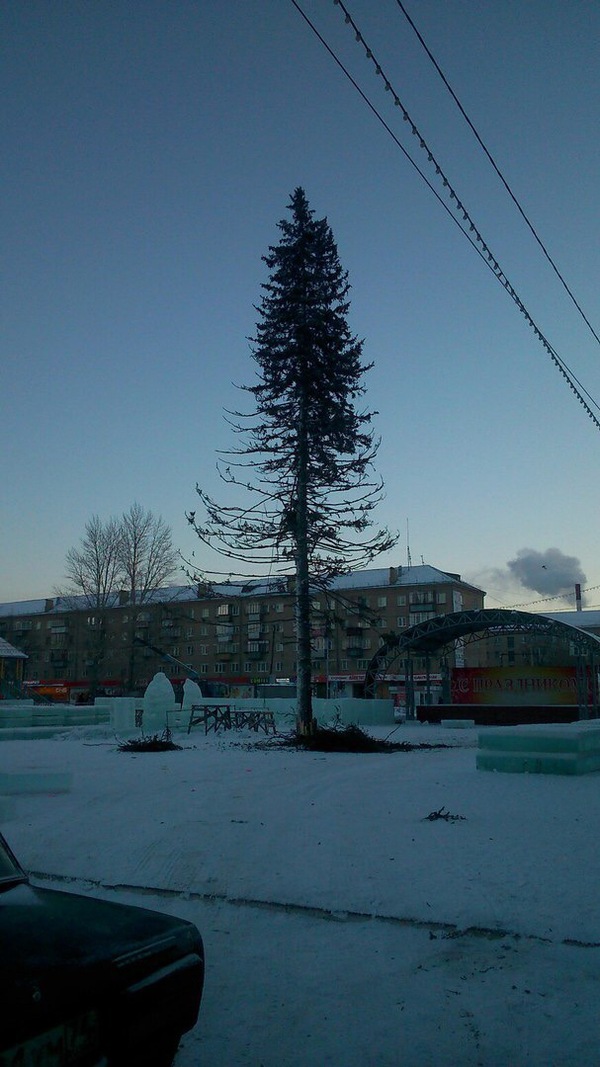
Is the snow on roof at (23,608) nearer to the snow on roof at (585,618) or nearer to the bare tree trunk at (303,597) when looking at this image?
the snow on roof at (585,618)

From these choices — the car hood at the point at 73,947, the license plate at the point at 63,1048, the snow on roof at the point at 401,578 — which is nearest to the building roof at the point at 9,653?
the snow on roof at the point at 401,578

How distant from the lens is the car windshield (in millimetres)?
3576

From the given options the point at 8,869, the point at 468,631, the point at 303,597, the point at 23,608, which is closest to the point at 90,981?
the point at 8,869

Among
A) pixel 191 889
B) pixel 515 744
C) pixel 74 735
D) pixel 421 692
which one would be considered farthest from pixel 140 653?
pixel 191 889

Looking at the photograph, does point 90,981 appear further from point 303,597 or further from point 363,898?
point 303,597

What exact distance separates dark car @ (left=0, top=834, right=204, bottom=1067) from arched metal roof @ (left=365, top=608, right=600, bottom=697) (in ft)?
108

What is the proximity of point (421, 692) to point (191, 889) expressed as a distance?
228 feet

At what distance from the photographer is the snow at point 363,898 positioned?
3.99 m

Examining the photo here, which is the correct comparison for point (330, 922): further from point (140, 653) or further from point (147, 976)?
point (140, 653)

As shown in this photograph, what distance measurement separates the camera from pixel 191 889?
664 centimetres

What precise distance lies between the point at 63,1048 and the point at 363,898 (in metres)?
4.10

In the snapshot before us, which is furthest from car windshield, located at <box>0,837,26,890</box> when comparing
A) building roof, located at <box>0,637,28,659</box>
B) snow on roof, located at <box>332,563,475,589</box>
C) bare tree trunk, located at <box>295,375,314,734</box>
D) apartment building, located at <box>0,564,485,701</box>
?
snow on roof, located at <box>332,563,475,589</box>

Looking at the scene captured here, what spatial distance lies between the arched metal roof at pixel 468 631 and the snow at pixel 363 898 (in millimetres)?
25315

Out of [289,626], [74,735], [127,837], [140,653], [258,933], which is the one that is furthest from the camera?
[289,626]
